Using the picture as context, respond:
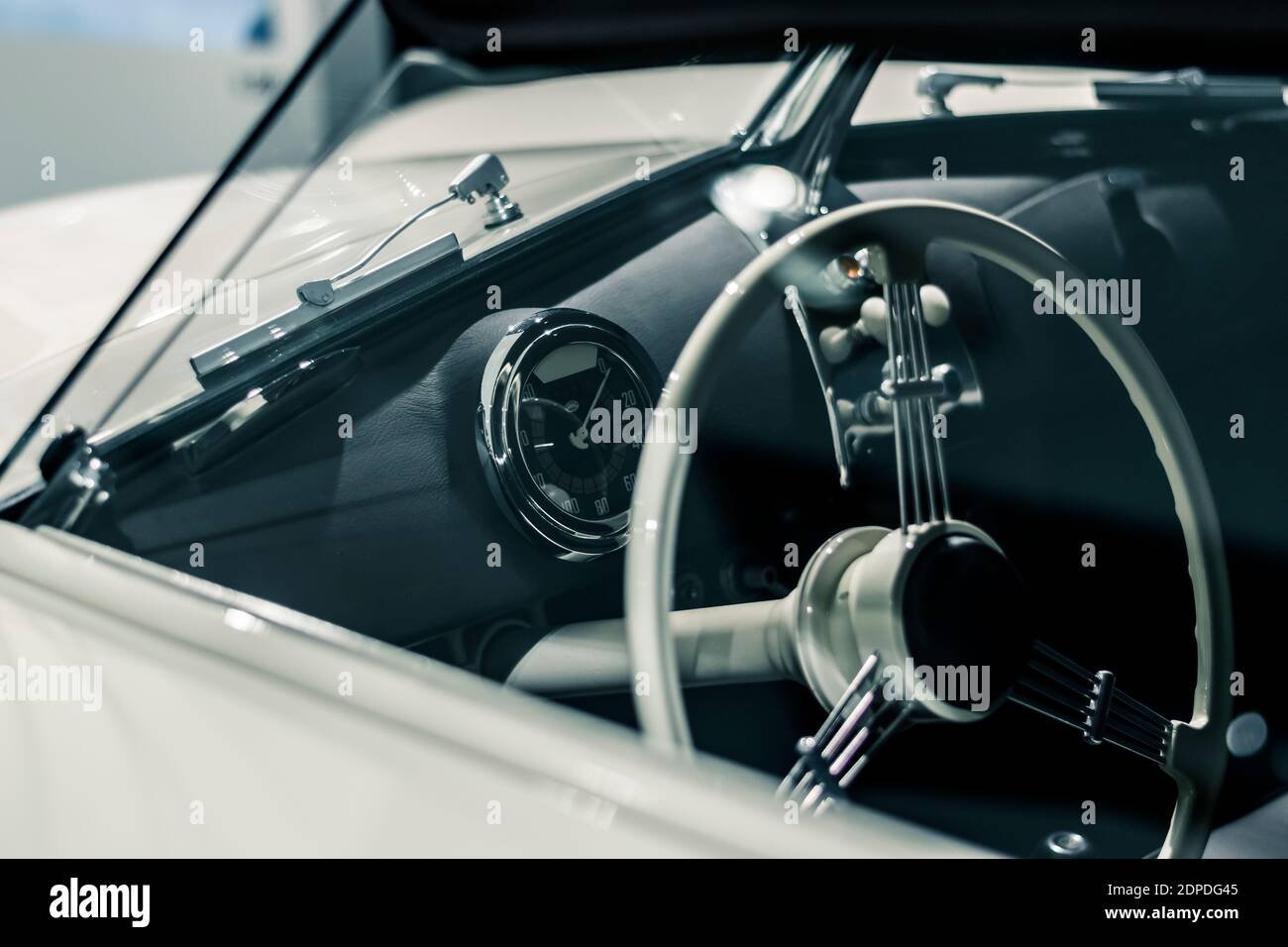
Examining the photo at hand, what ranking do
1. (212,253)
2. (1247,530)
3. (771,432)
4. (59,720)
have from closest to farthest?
(59,720) < (212,253) < (771,432) < (1247,530)

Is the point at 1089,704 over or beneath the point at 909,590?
beneath

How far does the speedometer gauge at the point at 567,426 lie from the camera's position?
1.43 metres

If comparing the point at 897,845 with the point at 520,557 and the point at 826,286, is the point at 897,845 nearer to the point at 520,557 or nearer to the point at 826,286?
the point at 826,286

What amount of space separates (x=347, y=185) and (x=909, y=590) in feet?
2.55

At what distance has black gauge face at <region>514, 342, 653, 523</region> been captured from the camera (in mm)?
1450

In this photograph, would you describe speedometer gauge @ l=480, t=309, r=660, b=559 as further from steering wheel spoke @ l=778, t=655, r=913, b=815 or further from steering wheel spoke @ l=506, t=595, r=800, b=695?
steering wheel spoke @ l=778, t=655, r=913, b=815

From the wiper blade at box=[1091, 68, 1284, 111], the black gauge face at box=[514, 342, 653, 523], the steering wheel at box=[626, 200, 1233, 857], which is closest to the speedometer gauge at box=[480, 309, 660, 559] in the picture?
the black gauge face at box=[514, 342, 653, 523]

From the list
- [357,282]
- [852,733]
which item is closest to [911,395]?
[852,733]

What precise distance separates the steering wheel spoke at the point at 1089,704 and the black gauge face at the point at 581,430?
1.73 feet

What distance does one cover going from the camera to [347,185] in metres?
1.40

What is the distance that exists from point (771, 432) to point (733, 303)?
62 cm

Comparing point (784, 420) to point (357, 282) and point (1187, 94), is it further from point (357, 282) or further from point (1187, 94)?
point (1187, 94)

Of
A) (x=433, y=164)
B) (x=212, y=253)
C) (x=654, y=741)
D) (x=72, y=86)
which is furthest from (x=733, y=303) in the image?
(x=72, y=86)

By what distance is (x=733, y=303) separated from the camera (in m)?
1.03
